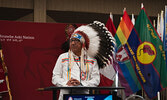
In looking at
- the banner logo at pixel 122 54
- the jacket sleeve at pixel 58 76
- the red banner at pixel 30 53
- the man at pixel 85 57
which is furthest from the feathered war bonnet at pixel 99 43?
the banner logo at pixel 122 54

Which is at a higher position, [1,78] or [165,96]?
[1,78]

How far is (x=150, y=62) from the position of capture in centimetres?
653

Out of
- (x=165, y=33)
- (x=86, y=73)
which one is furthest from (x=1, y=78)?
(x=165, y=33)

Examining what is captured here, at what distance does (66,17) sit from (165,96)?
6.15 meters

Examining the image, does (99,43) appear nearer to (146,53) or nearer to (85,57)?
(85,57)

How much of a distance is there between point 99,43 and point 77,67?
1.65 ft

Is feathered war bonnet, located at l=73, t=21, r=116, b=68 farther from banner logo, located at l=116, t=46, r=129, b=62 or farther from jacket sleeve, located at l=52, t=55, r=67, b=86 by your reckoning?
banner logo, located at l=116, t=46, r=129, b=62

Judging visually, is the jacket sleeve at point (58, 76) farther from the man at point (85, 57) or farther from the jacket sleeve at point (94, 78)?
the jacket sleeve at point (94, 78)

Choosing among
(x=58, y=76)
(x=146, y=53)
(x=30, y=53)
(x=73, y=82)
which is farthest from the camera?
(x=146, y=53)

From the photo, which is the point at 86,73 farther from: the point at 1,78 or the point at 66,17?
the point at 66,17

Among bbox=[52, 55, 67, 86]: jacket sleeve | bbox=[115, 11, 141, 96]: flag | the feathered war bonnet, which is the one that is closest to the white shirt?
bbox=[52, 55, 67, 86]: jacket sleeve

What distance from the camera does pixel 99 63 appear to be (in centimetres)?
434

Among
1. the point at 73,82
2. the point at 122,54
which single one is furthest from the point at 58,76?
the point at 122,54

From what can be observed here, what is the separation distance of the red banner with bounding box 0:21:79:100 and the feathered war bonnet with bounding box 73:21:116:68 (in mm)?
1557
